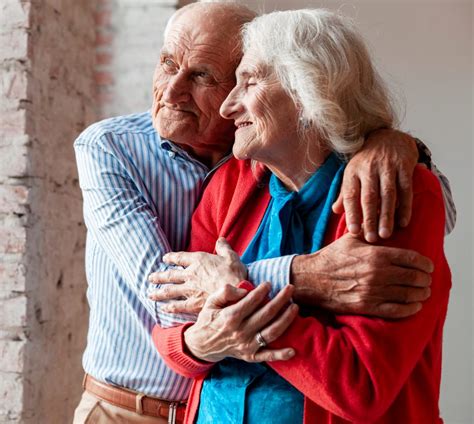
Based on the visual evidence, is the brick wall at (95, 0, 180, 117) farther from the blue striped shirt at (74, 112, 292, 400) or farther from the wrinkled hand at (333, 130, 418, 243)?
the wrinkled hand at (333, 130, 418, 243)

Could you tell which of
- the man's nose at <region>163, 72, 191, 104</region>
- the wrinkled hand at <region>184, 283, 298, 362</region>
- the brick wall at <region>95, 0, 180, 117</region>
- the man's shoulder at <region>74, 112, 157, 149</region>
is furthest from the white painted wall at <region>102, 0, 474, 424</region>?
the wrinkled hand at <region>184, 283, 298, 362</region>

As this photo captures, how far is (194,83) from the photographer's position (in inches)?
69.3

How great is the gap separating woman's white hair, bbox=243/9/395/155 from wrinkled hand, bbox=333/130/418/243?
76 mm

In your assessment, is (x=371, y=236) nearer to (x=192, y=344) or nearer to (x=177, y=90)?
(x=192, y=344)

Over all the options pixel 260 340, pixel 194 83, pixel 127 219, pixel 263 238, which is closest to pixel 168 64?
pixel 194 83

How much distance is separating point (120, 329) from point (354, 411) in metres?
0.71

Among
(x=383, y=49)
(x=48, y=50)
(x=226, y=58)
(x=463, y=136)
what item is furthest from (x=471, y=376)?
(x=226, y=58)

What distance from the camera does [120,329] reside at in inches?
71.3

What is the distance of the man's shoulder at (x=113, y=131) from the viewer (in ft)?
5.74

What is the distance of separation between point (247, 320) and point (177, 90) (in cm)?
64

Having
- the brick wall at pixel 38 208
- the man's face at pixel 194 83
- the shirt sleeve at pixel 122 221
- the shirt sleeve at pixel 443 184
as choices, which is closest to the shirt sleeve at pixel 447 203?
the shirt sleeve at pixel 443 184

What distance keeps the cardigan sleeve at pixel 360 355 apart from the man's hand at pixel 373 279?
25 millimetres

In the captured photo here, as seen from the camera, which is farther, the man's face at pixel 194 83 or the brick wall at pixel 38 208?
the brick wall at pixel 38 208

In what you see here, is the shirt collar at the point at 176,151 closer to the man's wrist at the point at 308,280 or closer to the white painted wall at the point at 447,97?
the man's wrist at the point at 308,280
